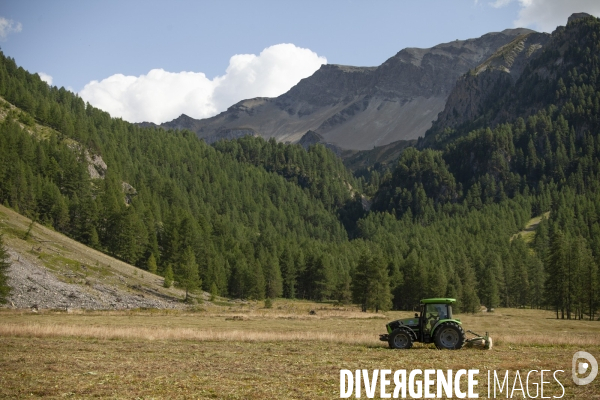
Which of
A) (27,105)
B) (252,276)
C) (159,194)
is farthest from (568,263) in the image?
(27,105)

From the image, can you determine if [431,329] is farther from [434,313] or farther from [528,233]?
[528,233]

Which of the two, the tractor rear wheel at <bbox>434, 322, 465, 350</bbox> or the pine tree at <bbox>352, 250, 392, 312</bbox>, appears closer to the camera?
the tractor rear wheel at <bbox>434, 322, 465, 350</bbox>

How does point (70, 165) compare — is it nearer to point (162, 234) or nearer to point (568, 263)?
point (162, 234)

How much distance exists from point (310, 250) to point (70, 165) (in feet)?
228

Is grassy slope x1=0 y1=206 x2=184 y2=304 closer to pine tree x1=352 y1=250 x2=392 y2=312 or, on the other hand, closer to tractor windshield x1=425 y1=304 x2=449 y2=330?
pine tree x1=352 y1=250 x2=392 y2=312

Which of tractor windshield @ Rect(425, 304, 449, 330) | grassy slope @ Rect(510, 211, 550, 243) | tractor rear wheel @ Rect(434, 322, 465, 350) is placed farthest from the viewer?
grassy slope @ Rect(510, 211, 550, 243)

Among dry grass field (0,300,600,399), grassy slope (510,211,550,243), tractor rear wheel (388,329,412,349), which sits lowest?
dry grass field (0,300,600,399)

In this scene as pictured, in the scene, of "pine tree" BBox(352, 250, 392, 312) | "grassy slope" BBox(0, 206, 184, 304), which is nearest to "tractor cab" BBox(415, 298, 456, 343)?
"grassy slope" BBox(0, 206, 184, 304)

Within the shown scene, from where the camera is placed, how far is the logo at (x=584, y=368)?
20.8 metres

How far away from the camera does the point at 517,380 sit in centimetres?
2097

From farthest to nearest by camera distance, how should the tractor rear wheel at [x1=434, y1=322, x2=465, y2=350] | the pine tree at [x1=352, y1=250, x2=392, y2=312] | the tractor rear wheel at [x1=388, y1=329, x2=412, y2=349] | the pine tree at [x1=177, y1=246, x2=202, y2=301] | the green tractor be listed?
the pine tree at [x1=352, y1=250, x2=392, y2=312], the pine tree at [x1=177, y1=246, x2=202, y2=301], the tractor rear wheel at [x1=388, y1=329, x2=412, y2=349], the green tractor, the tractor rear wheel at [x1=434, y1=322, x2=465, y2=350]

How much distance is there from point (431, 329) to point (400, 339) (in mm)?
1922

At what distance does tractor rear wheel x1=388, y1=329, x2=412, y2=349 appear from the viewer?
102 feet

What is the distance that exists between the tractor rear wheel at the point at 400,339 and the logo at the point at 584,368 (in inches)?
347
